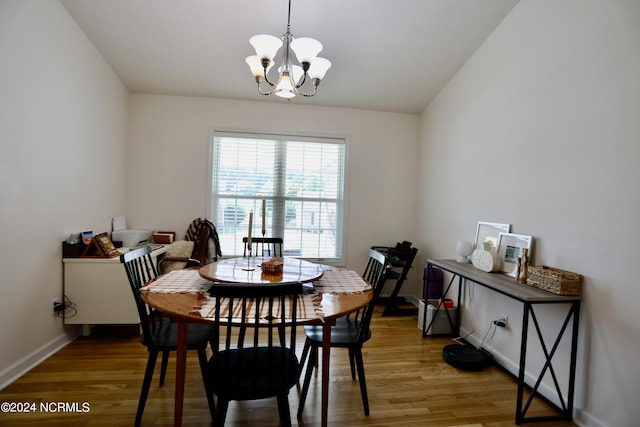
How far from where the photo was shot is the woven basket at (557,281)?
5.98 ft

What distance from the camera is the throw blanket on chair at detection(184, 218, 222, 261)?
3545 millimetres

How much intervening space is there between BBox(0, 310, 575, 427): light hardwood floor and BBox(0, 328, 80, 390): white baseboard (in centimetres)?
4

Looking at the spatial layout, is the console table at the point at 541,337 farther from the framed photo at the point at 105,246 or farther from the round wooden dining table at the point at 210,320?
the framed photo at the point at 105,246

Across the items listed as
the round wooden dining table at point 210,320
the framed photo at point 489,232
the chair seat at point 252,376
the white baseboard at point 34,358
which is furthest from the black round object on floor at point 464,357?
the white baseboard at point 34,358

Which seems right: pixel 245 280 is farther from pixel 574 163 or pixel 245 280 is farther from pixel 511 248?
pixel 574 163

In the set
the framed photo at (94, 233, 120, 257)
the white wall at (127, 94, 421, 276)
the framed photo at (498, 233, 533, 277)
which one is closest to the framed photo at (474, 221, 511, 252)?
the framed photo at (498, 233, 533, 277)

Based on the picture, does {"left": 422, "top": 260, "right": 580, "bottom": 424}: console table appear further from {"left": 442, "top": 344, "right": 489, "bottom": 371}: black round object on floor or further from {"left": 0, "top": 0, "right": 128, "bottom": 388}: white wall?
{"left": 0, "top": 0, "right": 128, "bottom": 388}: white wall

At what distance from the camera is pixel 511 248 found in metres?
2.38

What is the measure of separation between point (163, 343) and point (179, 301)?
383mm

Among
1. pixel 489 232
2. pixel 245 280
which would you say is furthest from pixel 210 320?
pixel 489 232

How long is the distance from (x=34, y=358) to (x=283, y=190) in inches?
106

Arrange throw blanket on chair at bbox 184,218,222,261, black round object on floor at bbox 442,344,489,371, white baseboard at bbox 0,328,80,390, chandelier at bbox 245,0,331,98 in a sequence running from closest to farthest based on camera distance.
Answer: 1. chandelier at bbox 245,0,331,98
2. white baseboard at bbox 0,328,80,390
3. black round object on floor at bbox 442,344,489,371
4. throw blanket on chair at bbox 184,218,222,261

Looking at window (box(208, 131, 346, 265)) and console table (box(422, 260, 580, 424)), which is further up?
window (box(208, 131, 346, 265))

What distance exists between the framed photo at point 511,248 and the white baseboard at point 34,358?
3.56 metres
